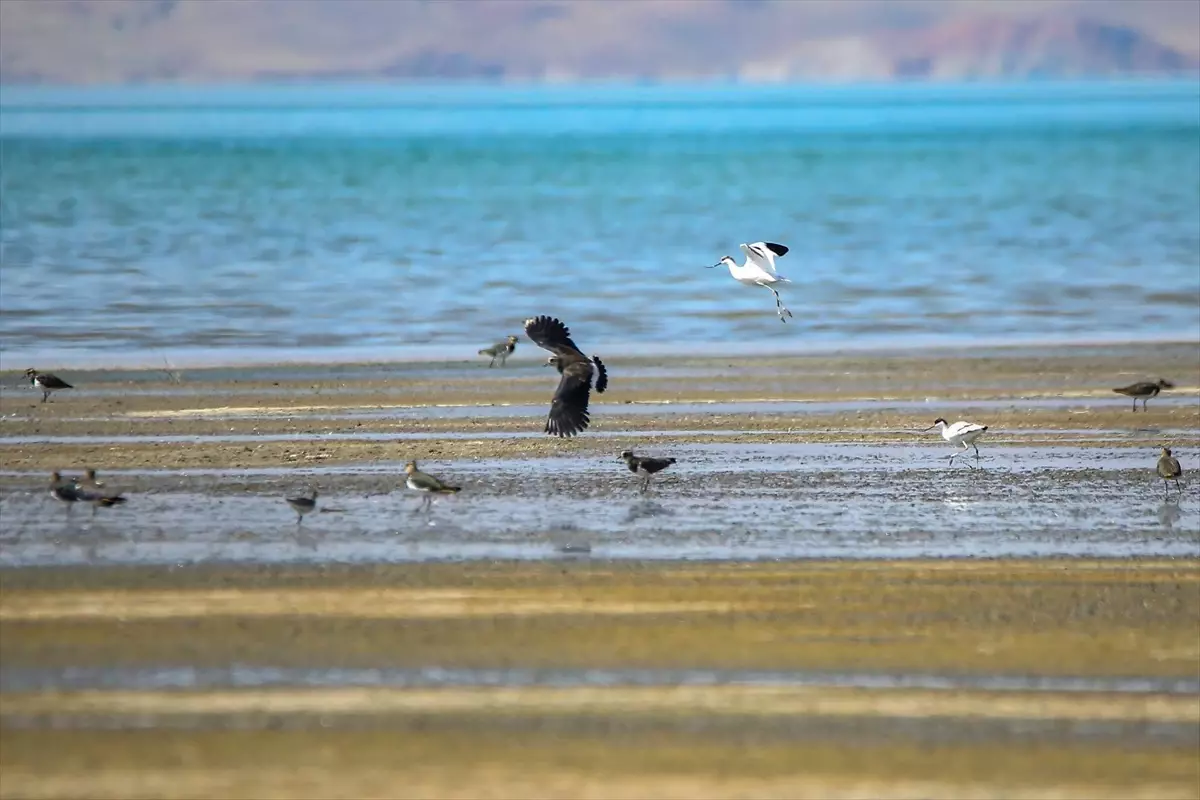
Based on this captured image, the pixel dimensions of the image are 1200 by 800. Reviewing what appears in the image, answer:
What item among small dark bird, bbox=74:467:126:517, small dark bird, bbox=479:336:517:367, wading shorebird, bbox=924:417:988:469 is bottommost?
small dark bird, bbox=74:467:126:517

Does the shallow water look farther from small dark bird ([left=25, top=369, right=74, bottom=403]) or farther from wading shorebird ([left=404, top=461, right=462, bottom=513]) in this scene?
small dark bird ([left=25, top=369, right=74, bottom=403])

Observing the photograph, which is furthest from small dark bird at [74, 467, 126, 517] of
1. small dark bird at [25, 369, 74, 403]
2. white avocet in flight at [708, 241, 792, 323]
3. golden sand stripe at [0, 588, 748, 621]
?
white avocet in flight at [708, 241, 792, 323]

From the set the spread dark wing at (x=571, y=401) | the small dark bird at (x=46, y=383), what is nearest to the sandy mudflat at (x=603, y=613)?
the spread dark wing at (x=571, y=401)

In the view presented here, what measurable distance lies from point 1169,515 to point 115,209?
43324 millimetres

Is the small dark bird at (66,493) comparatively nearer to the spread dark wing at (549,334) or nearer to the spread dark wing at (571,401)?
the spread dark wing at (549,334)

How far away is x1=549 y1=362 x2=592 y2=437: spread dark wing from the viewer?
13.8 metres

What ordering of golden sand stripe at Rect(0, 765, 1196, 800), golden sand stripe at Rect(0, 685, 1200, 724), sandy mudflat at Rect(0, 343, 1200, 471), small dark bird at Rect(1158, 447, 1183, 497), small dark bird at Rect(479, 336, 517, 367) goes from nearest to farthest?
golden sand stripe at Rect(0, 765, 1196, 800) → golden sand stripe at Rect(0, 685, 1200, 724) → small dark bird at Rect(1158, 447, 1183, 497) → sandy mudflat at Rect(0, 343, 1200, 471) → small dark bird at Rect(479, 336, 517, 367)

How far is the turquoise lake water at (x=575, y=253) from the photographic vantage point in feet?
76.2

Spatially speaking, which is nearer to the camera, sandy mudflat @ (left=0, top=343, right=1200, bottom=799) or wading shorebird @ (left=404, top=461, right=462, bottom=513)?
sandy mudflat @ (left=0, top=343, right=1200, bottom=799)

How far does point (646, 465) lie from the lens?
12797mm

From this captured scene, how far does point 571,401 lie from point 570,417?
0.12 m

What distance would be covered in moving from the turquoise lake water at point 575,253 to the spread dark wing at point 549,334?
7.23 meters

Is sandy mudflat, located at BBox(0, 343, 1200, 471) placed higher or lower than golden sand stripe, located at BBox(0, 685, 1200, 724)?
higher

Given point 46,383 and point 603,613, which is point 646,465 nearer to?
point 603,613
